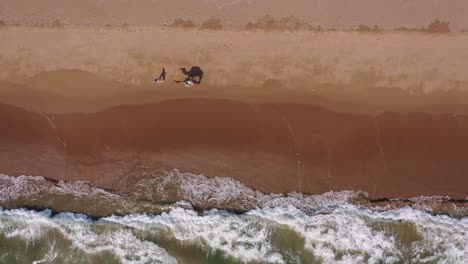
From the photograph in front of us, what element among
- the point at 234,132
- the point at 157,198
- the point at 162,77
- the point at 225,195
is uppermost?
the point at 162,77

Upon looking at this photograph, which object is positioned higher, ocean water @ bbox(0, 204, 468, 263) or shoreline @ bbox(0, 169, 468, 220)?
shoreline @ bbox(0, 169, 468, 220)

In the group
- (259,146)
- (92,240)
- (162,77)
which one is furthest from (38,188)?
(259,146)

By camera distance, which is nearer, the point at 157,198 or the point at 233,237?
the point at 233,237

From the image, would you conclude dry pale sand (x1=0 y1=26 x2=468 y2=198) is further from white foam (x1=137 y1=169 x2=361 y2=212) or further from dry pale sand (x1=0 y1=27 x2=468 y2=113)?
white foam (x1=137 y1=169 x2=361 y2=212)

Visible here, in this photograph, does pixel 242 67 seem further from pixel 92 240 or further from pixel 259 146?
pixel 92 240

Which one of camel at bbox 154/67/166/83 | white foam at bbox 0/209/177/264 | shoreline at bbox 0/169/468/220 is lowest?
white foam at bbox 0/209/177/264

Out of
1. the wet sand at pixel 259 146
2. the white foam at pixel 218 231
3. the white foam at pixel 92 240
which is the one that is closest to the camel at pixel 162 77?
the wet sand at pixel 259 146

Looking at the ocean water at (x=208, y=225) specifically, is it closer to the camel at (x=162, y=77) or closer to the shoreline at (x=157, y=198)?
the shoreline at (x=157, y=198)

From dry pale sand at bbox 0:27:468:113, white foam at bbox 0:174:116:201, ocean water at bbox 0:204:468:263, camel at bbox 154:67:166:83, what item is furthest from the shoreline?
camel at bbox 154:67:166:83

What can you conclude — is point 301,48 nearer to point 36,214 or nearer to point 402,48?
point 402,48
